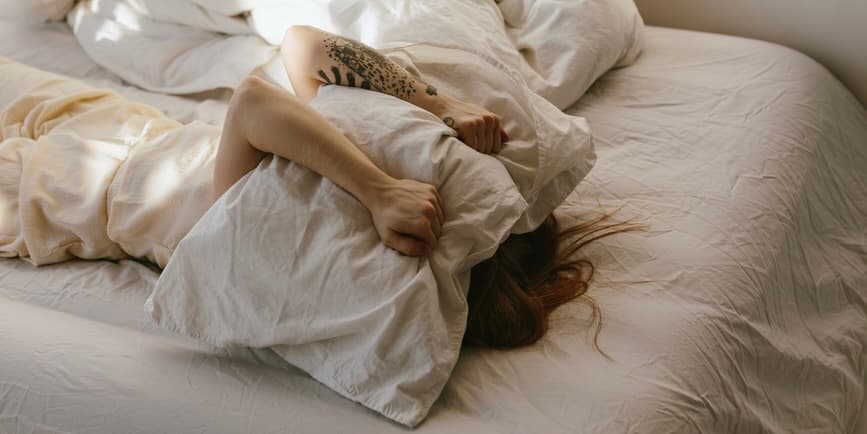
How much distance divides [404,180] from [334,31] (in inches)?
22.7

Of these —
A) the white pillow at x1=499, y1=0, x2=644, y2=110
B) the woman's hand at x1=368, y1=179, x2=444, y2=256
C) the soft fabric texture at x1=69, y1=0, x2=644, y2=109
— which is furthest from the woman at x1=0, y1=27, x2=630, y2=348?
the white pillow at x1=499, y1=0, x2=644, y2=110

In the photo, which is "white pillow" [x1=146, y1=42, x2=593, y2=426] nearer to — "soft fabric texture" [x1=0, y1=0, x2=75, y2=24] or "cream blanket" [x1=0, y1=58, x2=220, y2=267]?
"cream blanket" [x1=0, y1=58, x2=220, y2=267]

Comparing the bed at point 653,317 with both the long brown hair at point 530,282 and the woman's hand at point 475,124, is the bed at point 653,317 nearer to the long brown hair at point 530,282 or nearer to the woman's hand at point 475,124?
the long brown hair at point 530,282

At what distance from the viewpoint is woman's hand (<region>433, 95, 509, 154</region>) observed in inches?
44.1

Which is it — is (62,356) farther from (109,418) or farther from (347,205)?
(347,205)

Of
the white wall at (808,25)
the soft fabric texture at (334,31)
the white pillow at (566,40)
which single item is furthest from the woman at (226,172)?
the white wall at (808,25)

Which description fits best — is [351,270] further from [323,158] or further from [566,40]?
[566,40]

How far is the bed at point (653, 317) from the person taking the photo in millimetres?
1009

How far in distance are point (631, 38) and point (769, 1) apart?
440 mm

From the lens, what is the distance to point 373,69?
1.23 m

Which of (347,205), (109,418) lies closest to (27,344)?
(109,418)

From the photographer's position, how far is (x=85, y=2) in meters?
1.89

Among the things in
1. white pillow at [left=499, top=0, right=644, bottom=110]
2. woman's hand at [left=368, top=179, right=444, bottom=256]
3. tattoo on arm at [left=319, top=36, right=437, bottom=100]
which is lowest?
white pillow at [left=499, top=0, right=644, bottom=110]

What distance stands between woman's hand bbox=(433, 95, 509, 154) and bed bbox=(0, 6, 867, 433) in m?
0.23
